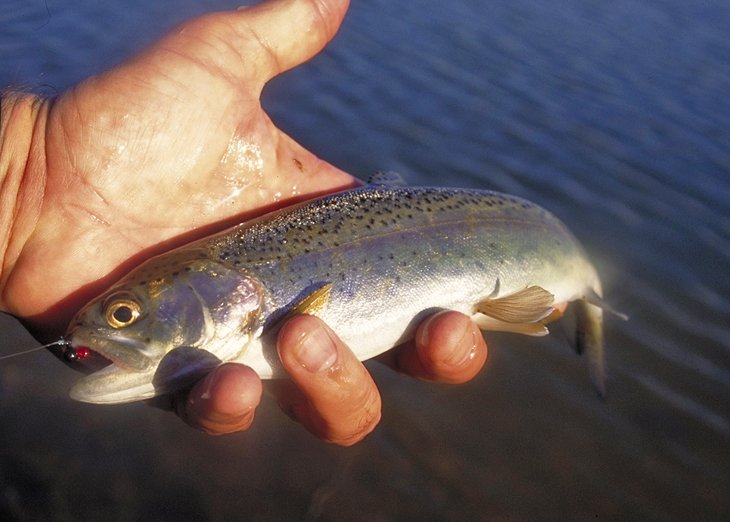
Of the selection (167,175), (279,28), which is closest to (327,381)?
(167,175)

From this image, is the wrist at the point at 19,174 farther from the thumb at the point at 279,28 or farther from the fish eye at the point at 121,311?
the thumb at the point at 279,28

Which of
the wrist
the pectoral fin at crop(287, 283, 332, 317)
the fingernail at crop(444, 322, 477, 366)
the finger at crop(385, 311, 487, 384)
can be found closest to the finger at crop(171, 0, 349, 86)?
the wrist

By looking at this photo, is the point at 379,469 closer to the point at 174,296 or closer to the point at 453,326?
the point at 453,326

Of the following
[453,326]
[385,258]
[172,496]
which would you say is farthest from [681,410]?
[172,496]

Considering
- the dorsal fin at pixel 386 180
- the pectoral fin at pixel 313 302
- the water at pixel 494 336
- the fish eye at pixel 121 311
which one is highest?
the dorsal fin at pixel 386 180

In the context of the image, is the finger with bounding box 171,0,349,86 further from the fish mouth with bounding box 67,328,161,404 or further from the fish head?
the fish mouth with bounding box 67,328,161,404

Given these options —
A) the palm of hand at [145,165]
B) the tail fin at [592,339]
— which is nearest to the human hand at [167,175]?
the palm of hand at [145,165]
